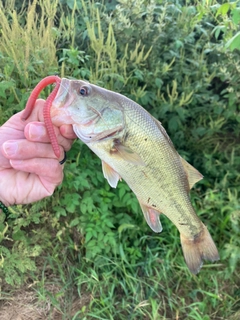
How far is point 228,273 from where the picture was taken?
2.75m

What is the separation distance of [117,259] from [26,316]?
29.8 inches

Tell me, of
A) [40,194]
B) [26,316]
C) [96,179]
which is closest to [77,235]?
[96,179]

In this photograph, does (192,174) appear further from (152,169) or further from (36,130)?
(36,130)

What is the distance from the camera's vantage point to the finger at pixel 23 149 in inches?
59.2

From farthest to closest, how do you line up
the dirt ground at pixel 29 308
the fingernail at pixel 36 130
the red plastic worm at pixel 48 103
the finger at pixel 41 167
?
the dirt ground at pixel 29 308 → the finger at pixel 41 167 → the fingernail at pixel 36 130 → the red plastic worm at pixel 48 103

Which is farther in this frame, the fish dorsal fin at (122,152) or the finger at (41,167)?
the finger at (41,167)

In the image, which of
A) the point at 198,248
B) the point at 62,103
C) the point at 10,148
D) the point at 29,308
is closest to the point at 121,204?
the point at 29,308

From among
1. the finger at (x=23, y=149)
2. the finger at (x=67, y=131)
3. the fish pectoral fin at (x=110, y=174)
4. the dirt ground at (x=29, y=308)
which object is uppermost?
the finger at (x=67, y=131)

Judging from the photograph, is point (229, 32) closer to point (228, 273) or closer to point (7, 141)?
point (228, 273)

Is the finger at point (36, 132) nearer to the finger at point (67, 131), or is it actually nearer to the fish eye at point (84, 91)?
the finger at point (67, 131)

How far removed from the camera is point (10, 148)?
1503 mm

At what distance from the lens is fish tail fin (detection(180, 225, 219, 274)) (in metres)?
1.80

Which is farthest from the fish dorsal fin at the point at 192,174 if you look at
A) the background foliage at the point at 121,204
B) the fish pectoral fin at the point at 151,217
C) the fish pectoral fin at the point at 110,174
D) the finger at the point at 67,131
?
the background foliage at the point at 121,204

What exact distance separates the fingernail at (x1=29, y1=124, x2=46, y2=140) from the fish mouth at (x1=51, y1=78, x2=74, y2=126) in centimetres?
8
